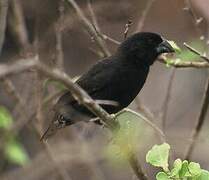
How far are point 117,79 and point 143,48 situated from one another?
29 centimetres

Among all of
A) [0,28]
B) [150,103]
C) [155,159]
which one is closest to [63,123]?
[0,28]

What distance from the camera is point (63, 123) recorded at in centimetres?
418

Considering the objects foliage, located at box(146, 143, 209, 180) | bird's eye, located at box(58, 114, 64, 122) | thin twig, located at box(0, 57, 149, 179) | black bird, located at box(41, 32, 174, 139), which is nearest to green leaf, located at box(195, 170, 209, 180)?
foliage, located at box(146, 143, 209, 180)

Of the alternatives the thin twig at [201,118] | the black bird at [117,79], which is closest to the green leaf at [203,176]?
the thin twig at [201,118]

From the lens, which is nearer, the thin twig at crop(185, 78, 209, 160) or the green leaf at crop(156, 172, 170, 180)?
the green leaf at crop(156, 172, 170, 180)

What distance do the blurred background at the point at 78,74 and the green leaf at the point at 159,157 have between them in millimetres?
1520

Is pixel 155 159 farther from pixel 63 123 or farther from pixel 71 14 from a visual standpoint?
pixel 71 14

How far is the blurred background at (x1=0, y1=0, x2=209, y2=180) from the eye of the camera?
17.0ft

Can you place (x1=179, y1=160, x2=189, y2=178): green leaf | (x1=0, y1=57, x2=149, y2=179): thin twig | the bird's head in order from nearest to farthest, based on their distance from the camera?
(x1=0, y1=57, x2=149, y2=179): thin twig → (x1=179, y1=160, x2=189, y2=178): green leaf → the bird's head

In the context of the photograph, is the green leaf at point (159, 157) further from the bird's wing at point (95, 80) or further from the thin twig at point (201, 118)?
the bird's wing at point (95, 80)

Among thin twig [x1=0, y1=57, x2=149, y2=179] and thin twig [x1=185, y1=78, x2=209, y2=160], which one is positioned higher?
thin twig [x1=0, y1=57, x2=149, y2=179]

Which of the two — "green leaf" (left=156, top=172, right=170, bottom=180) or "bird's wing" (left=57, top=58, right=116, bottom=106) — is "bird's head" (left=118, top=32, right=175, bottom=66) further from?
"green leaf" (left=156, top=172, right=170, bottom=180)

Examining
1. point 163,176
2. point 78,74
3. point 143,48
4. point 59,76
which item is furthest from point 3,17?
point 78,74

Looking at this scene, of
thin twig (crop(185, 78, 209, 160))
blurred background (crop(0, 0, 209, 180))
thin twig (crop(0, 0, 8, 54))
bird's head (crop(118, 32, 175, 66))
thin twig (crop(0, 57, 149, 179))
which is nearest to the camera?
thin twig (crop(0, 57, 149, 179))
